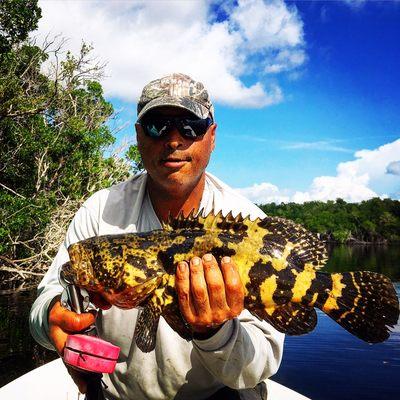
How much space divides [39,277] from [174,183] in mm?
18253

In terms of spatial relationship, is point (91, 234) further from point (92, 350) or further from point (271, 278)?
point (271, 278)

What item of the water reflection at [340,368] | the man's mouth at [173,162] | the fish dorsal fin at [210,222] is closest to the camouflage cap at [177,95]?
the man's mouth at [173,162]

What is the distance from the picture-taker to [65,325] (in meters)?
3.07

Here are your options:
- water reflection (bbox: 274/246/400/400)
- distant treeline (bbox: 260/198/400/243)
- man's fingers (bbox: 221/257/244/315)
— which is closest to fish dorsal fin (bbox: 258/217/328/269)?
man's fingers (bbox: 221/257/244/315)

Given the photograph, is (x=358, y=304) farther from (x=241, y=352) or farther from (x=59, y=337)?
(x=59, y=337)

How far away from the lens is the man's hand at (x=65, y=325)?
298cm

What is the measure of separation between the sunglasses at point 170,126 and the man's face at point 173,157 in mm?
37

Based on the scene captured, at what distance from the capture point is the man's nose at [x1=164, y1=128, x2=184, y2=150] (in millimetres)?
3861

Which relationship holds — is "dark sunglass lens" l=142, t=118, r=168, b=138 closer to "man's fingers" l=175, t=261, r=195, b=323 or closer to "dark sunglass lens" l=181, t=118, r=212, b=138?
"dark sunglass lens" l=181, t=118, r=212, b=138

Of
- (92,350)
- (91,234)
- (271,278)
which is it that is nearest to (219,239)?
(271,278)

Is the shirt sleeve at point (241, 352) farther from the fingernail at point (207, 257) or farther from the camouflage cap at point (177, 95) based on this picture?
the camouflage cap at point (177, 95)

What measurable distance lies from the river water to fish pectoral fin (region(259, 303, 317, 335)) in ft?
28.2

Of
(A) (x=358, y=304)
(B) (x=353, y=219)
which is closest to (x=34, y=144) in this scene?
(A) (x=358, y=304)

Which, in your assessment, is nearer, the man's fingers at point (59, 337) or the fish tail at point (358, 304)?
the man's fingers at point (59, 337)
